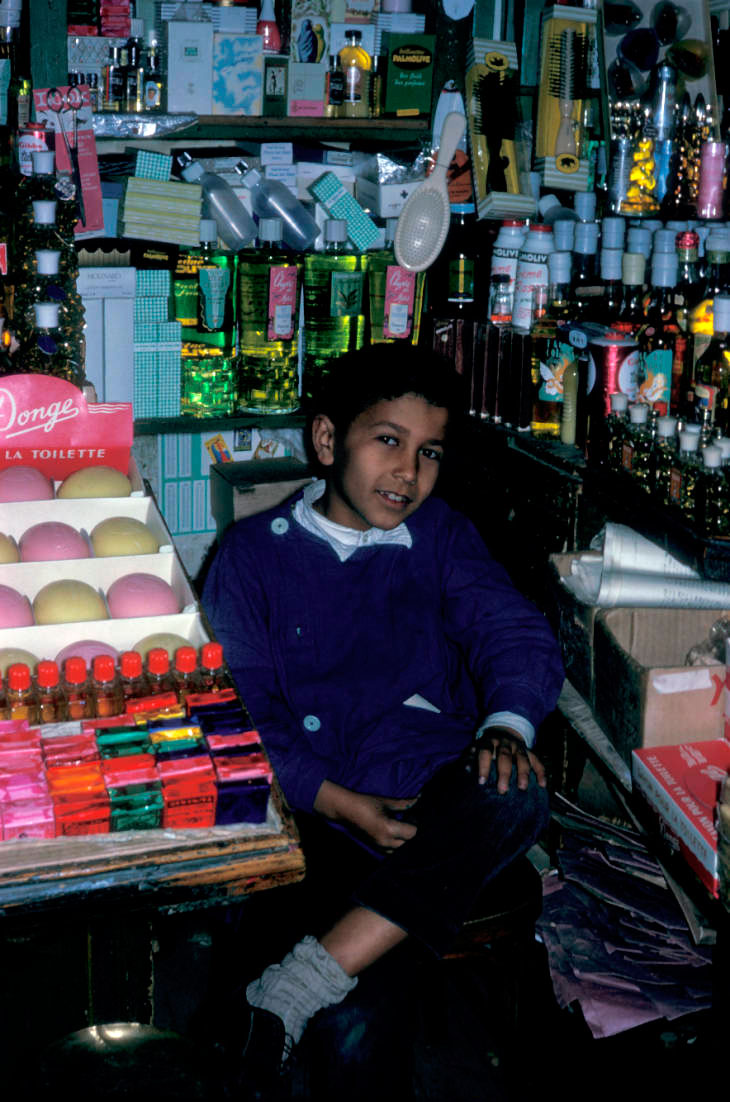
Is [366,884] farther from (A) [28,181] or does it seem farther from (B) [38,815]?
(A) [28,181]

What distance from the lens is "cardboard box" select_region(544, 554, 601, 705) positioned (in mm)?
1974

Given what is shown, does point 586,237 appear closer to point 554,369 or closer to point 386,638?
point 554,369

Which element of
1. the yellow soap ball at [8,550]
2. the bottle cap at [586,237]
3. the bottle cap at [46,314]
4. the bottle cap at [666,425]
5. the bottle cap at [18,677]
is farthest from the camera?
the bottle cap at [586,237]

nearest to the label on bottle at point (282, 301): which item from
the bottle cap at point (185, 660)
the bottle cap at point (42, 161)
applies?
the bottle cap at point (42, 161)

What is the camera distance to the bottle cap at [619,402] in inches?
78.7

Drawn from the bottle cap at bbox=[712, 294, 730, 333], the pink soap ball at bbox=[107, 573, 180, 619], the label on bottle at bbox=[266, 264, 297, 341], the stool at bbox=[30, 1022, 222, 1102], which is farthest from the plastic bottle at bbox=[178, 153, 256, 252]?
the stool at bbox=[30, 1022, 222, 1102]

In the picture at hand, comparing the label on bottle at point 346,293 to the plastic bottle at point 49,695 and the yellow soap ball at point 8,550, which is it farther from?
the plastic bottle at point 49,695

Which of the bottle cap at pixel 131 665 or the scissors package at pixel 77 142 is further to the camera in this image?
the scissors package at pixel 77 142

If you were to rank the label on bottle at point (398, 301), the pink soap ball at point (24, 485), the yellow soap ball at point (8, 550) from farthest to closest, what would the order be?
1. the label on bottle at point (398, 301)
2. the pink soap ball at point (24, 485)
3. the yellow soap ball at point (8, 550)

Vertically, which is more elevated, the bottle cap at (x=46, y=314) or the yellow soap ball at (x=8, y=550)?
the bottle cap at (x=46, y=314)

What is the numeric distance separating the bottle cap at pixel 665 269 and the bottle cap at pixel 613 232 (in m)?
0.17

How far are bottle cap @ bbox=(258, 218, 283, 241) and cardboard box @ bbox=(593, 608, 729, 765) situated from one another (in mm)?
1602

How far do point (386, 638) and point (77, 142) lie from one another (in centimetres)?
163

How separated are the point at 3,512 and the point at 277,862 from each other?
0.87 meters
